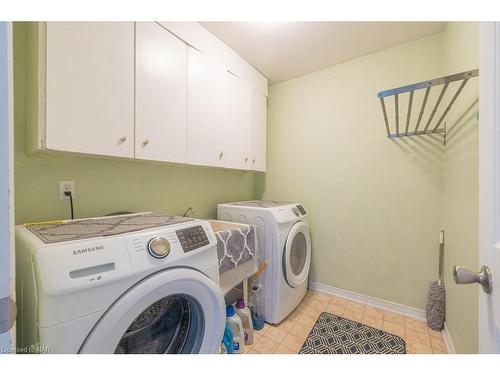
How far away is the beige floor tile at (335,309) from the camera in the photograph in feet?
5.86

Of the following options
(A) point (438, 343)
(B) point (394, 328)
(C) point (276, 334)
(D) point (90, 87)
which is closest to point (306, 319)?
(C) point (276, 334)

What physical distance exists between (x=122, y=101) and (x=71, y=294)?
91 centimetres

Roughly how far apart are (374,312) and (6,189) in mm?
2315

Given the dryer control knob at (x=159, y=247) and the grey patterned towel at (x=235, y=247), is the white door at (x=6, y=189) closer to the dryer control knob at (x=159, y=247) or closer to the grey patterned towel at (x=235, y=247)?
the dryer control knob at (x=159, y=247)

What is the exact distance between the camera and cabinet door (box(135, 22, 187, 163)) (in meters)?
1.16

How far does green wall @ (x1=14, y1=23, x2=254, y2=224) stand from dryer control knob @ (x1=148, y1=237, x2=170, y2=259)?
0.74 meters

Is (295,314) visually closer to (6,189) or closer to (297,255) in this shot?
(297,255)

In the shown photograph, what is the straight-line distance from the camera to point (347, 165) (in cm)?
194

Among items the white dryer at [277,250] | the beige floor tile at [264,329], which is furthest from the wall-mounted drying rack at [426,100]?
the beige floor tile at [264,329]

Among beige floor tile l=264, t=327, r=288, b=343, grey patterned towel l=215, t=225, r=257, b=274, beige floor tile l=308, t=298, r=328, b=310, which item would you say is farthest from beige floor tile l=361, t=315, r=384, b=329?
grey patterned towel l=215, t=225, r=257, b=274

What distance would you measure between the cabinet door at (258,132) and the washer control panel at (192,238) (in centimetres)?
116

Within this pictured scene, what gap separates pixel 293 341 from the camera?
1460 millimetres

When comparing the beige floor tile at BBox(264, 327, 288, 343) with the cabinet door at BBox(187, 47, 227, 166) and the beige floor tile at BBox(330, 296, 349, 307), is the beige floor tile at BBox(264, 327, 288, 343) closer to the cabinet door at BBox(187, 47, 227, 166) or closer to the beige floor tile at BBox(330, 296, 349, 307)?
the beige floor tile at BBox(330, 296, 349, 307)
